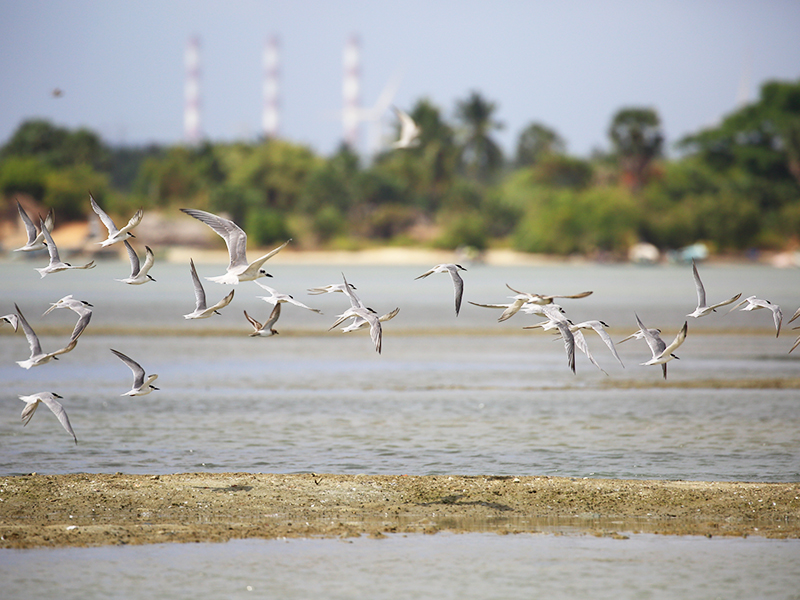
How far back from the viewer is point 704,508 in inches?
509

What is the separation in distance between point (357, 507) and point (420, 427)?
633 centimetres

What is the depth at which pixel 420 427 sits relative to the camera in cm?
1931

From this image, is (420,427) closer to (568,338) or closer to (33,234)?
(568,338)

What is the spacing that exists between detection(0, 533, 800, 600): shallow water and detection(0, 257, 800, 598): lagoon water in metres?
0.03

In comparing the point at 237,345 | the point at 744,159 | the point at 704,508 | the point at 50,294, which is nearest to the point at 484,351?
the point at 237,345

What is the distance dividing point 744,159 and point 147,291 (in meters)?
86.9

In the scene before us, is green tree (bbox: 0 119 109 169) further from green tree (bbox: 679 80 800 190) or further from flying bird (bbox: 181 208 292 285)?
flying bird (bbox: 181 208 292 285)

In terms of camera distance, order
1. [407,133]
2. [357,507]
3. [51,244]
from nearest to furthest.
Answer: [357,507] → [51,244] → [407,133]

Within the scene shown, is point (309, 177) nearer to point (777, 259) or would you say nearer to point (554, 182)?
point (554, 182)

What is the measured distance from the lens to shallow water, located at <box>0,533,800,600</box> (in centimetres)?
1031

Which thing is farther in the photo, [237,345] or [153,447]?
[237,345]

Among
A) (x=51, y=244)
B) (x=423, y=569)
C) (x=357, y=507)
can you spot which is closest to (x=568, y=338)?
(x=357, y=507)

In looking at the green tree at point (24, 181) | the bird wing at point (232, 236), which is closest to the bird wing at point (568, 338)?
the bird wing at point (232, 236)

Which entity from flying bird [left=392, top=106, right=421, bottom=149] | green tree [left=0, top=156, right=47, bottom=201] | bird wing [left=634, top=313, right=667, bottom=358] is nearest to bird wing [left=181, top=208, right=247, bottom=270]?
bird wing [left=634, top=313, right=667, bottom=358]
